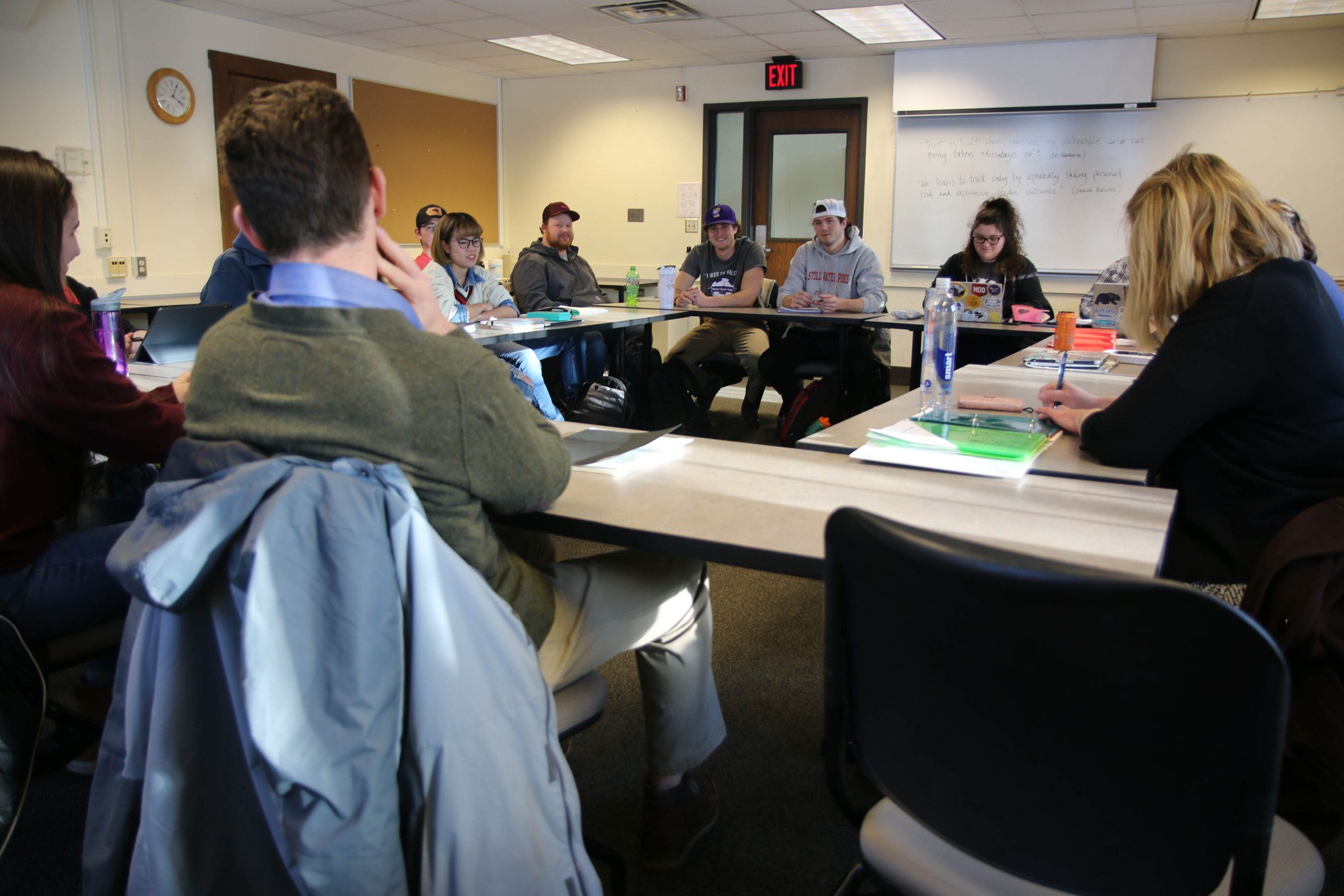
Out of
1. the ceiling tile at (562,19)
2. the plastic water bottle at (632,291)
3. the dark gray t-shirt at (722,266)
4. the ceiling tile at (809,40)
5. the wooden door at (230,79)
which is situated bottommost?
the plastic water bottle at (632,291)

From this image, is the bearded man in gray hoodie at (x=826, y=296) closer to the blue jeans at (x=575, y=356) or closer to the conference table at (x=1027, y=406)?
the blue jeans at (x=575, y=356)

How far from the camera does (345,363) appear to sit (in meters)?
1.02

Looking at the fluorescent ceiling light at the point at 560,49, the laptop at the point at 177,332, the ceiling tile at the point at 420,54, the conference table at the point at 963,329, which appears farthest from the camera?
the ceiling tile at the point at 420,54

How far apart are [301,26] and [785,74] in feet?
10.8

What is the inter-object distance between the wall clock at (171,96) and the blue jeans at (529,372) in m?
3.03

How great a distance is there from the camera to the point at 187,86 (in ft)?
17.6

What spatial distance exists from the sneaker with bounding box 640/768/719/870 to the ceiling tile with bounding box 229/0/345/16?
16.8ft

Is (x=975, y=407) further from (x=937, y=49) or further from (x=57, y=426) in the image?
(x=937, y=49)

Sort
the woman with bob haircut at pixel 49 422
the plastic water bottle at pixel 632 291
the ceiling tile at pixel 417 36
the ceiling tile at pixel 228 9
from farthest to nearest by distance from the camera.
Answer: the ceiling tile at pixel 417 36 → the ceiling tile at pixel 228 9 → the plastic water bottle at pixel 632 291 → the woman with bob haircut at pixel 49 422

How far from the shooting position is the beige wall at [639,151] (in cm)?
665

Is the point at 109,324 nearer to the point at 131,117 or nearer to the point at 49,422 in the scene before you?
the point at 49,422

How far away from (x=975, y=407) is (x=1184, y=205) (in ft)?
1.87

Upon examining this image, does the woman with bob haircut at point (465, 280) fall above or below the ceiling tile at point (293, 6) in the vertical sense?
below

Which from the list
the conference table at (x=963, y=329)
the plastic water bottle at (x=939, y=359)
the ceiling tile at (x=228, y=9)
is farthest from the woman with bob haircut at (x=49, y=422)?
the ceiling tile at (x=228, y=9)
